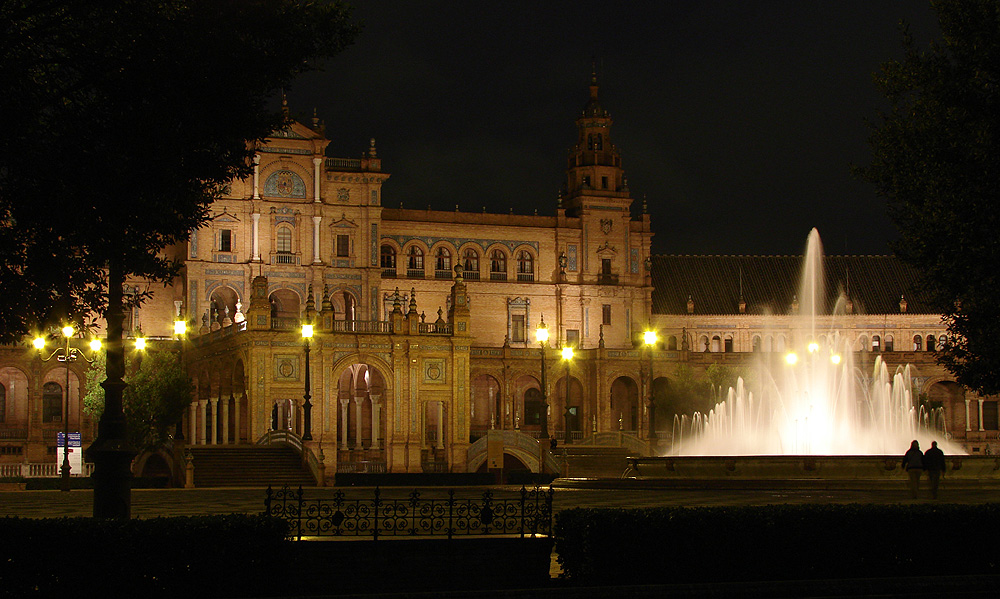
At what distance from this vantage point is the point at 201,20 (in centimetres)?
1755

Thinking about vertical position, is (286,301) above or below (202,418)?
above

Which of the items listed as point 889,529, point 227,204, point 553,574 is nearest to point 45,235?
point 553,574

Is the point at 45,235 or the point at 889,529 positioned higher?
the point at 45,235

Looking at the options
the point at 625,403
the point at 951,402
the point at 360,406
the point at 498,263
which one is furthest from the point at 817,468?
the point at 951,402

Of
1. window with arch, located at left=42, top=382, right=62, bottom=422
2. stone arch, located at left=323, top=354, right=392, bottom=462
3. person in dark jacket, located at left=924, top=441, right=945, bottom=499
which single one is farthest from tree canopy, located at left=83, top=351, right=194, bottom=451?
person in dark jacket, located at left=924, top=441, right=945, bottom=499

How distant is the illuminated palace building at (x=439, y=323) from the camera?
173 feet

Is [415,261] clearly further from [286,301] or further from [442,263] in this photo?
[286,301]

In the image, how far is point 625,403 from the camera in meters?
78.6

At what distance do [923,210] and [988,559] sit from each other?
6167 millimetres

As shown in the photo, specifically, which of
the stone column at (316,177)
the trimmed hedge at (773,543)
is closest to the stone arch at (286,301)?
the stone column at (316,177)

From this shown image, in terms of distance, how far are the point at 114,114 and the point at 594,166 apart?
6659cm

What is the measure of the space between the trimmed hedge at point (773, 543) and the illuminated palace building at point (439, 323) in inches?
1111

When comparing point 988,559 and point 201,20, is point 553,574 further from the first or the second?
point 201,20

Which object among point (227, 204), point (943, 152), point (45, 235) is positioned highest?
point (227, 204)
